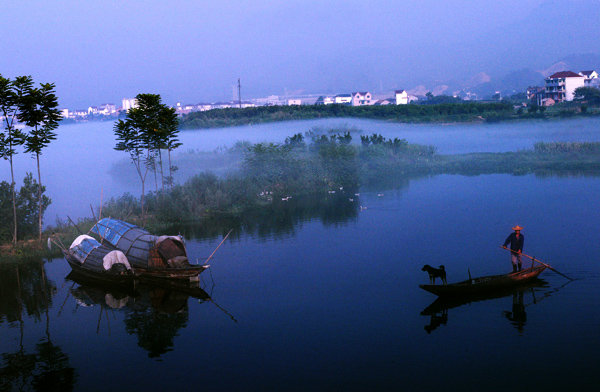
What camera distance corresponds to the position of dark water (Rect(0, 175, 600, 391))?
12828mm

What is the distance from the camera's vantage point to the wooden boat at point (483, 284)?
16469 millimetres

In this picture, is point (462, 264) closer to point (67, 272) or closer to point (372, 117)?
point (67, 272)

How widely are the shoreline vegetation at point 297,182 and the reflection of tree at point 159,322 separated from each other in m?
7.31

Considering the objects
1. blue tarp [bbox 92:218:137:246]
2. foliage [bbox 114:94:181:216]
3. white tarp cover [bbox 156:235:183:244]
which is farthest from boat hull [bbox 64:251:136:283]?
foliage [bbox 114:94:181:216]

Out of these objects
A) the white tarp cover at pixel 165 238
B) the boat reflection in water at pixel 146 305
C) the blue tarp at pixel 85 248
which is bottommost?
the boat reflection in water at pixel 146 305

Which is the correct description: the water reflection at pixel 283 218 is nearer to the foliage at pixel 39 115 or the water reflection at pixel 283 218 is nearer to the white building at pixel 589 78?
the foliage at pixel 39 115

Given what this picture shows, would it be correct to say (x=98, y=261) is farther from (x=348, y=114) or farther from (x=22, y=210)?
(x=348, y=114)

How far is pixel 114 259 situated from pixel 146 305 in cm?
278

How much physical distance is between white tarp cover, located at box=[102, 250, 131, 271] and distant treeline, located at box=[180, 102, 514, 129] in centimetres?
5969

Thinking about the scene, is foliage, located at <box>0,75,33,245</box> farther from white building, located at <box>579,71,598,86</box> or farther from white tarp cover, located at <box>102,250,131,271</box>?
white building, located at <box>579,71,598,86</box>

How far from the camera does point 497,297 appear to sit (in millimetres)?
17219

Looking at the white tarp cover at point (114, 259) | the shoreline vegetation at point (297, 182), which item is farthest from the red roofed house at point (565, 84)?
the white tarp cover at point (114, 259)

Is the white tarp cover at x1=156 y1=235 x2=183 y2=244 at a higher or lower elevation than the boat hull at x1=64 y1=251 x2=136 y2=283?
higher

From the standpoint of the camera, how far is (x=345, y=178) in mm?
47781
